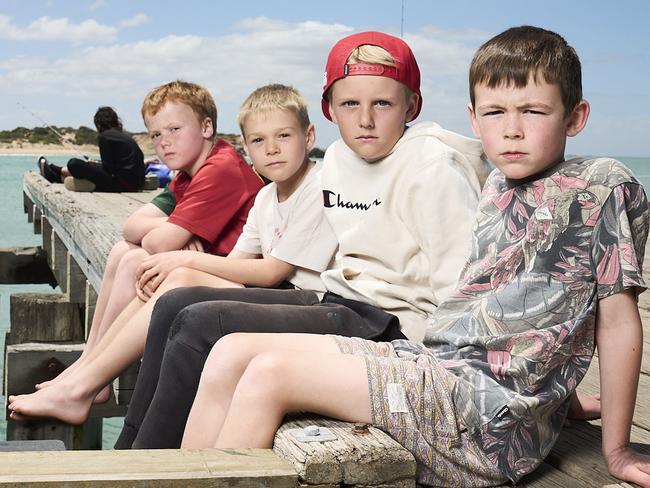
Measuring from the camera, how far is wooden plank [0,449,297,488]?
185 cm

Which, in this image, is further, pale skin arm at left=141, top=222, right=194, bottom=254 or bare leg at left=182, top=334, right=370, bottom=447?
pale skin arm at left=141, top=222, right=194, bottom=254

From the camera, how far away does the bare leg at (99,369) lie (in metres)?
3.22

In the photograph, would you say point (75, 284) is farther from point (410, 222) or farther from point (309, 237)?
point (410, 222)

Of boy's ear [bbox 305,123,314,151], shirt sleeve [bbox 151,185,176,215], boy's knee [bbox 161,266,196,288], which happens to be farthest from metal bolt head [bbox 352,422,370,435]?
shirt sleeve [bbox 151,185,176,215]

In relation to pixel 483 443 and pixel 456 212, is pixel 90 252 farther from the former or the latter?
pixel 483 443

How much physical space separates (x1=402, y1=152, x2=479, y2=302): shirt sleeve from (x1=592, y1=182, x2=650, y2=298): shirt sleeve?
466 millimetres

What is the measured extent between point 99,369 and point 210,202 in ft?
2.41

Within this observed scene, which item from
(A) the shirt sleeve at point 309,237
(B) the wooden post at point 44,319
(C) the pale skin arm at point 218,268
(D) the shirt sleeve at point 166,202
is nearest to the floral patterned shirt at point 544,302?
(A) the shirt sleeve at point 309,237

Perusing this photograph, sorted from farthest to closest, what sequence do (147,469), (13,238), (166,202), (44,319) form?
(13,238) → (44,319) → (166,202) → (147,469)

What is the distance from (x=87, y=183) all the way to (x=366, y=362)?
880 centimetres

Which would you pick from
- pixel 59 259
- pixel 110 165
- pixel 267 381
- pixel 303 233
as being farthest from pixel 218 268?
pixel 110 165

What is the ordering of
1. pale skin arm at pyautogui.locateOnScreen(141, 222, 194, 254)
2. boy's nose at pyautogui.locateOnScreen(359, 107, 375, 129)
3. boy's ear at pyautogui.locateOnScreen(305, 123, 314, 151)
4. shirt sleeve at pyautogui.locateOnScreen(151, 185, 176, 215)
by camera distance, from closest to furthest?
boy's nose at pyautogui.locateOnScreen(359, 107, 375, 129), boy's ear at pyautogui.locateOnScreen(305, 123, 314, 151), pale skin arm at pyautogui.locateOnScreen(141, 222, 194, 254), shirt sleeve at pyautogui.locateOnScreen(151, 185, 176, 215)

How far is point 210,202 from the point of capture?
12.1ft

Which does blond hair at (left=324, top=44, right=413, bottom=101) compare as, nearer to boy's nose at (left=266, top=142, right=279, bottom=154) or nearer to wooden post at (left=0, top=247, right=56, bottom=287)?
boy's nose at (left=266, top=142, right=279, bottom=154)
